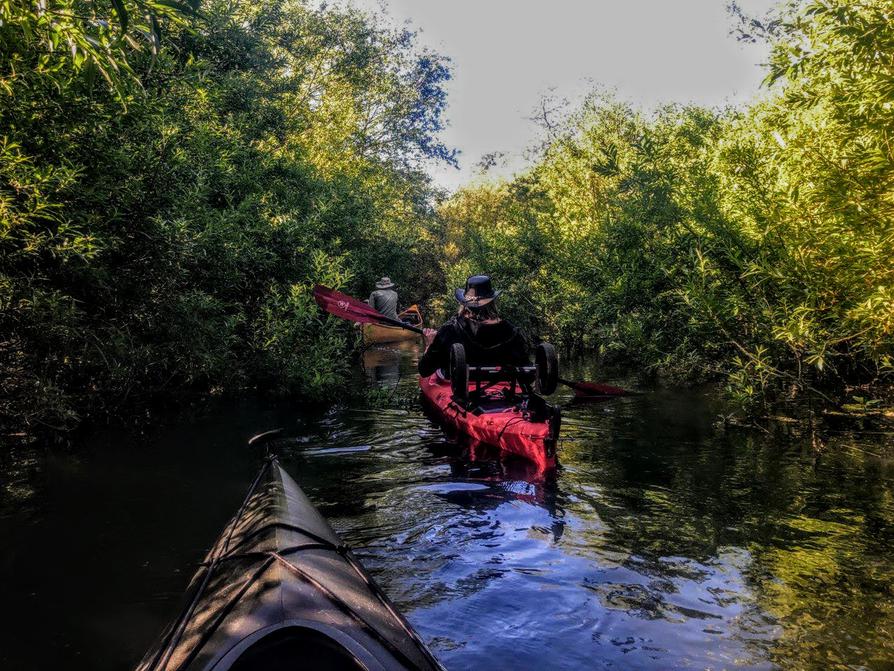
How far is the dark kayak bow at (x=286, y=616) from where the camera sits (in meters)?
2.95

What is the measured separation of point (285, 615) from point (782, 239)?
6.66m

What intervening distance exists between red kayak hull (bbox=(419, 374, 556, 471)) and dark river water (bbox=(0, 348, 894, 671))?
0.29m

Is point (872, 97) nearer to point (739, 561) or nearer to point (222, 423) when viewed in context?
point (739, 561)

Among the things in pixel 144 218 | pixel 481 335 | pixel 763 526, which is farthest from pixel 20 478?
pixel 763 526

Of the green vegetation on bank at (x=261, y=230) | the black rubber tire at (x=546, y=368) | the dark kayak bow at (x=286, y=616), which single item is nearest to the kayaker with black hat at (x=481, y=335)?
the black rubber tire at (x=546, y=368)

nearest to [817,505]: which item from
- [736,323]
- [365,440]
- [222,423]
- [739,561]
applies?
[739,561]

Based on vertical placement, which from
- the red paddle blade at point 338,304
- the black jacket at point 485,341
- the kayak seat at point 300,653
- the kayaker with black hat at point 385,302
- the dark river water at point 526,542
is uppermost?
the kayaker with black hat at point 385,302

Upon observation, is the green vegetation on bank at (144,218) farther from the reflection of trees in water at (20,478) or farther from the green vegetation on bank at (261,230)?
the reflection of trees in water at (20,478)

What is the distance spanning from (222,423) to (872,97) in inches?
393

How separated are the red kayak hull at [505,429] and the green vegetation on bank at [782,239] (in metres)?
2.70

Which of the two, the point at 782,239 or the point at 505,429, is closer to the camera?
the point at 782,239

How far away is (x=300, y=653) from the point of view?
2.99 m

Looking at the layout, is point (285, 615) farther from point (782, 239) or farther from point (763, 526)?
point (782, 239)

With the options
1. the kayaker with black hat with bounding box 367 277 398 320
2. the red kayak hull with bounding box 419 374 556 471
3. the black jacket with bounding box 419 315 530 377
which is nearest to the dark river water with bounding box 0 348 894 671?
the red kayak hull with bounding box 419 374 556 471
